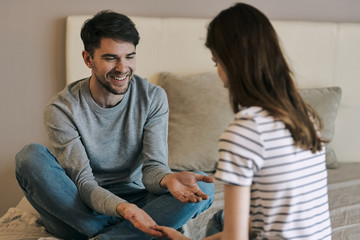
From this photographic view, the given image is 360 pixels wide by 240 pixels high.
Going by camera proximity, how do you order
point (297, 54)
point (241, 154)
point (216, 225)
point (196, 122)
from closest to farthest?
point (241, 154) → point (216, 225) → point (196, 122) → point (297, 54)

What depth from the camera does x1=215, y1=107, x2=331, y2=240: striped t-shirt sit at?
102cm

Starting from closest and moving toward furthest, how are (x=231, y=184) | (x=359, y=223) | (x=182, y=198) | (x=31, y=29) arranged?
(x=231, y=184) → (x=182, y=198) → (x=359, y=223) → (x=31, y=29)

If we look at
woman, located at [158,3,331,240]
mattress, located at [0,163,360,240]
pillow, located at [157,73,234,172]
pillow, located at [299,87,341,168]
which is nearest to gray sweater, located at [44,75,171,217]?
mattress, located at [0,163,360,240]

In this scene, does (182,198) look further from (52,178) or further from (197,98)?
(197,98)

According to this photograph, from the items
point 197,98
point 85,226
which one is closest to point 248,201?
point 85,226

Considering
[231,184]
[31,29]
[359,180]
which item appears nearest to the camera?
[231,184]

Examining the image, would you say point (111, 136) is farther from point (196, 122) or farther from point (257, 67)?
point (257, 67)

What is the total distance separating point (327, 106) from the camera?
2.37 meters

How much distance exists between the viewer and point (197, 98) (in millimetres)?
2287

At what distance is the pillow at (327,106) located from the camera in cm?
237

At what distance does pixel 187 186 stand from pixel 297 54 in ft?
3.96

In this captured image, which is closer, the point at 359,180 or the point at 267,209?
the point at 267,209

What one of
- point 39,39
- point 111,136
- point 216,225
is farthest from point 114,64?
point 39,39

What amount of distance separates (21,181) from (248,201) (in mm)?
888
